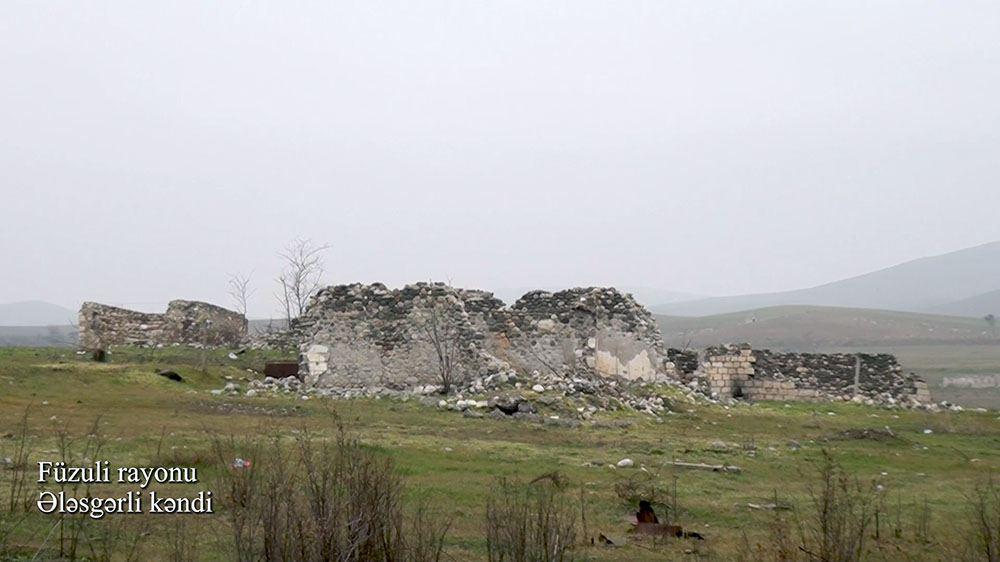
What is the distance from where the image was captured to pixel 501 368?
2125cm

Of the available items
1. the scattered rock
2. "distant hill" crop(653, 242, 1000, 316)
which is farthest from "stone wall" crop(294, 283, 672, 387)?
"distant hill" crop(653, 242, 1000, 316)

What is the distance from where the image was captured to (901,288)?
593ft

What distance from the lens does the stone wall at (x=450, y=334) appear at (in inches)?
863

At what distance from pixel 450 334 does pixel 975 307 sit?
11430 centimetres

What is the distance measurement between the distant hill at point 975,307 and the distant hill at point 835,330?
40299 millimetres

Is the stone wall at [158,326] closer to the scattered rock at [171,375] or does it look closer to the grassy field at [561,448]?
the grassy field at [561,448]

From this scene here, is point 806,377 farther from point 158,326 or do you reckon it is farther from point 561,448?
point 158,326

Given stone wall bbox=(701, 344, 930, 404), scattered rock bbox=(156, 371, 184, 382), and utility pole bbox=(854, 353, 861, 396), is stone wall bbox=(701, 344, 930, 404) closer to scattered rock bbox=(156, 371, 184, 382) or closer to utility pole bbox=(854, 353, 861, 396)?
utility pole bbox=(854, 353, 861, 396)

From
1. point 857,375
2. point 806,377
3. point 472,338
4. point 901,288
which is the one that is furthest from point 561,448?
point 901,288

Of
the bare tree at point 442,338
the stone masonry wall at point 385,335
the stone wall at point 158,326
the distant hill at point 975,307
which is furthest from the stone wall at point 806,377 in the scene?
the distant hill at point 975,307

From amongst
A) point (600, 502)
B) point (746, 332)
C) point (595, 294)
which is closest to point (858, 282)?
point (746, 332)

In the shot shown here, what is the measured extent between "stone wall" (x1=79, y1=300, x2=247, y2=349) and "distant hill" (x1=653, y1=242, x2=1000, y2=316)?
13681cm

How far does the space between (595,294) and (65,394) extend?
42.6ft

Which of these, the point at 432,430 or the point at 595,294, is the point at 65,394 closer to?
the point at 432,430
